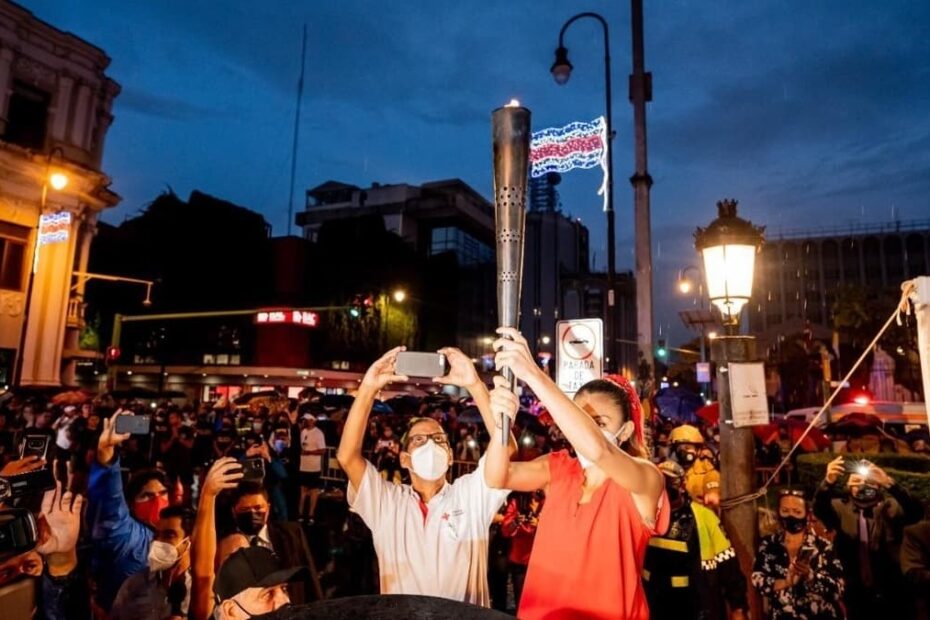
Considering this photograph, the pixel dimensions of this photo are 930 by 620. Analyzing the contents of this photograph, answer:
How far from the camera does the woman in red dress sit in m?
2.39

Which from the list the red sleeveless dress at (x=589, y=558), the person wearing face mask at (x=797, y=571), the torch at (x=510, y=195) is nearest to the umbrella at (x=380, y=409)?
the person wearing face mask at (x=797, y=571)

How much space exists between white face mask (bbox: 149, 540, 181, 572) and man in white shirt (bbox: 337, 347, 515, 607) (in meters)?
1.82

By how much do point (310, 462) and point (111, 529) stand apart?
296 inches

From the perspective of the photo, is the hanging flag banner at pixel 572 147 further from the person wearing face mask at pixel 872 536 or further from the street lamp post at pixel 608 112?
the person wearing face mask at pixel 872 536

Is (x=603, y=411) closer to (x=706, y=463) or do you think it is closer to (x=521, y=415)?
(x=706, y=463)

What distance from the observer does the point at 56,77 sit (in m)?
26.1

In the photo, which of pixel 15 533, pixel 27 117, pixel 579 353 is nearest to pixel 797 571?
pixel 579 353

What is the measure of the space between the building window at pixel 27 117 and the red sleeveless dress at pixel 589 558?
30.1 meters

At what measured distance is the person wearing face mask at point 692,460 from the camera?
741cm

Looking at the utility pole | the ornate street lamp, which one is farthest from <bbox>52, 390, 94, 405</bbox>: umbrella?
the ornate street lamp

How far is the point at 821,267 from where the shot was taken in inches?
3962

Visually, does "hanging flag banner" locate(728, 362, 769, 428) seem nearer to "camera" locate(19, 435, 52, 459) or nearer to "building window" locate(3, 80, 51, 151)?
"camera" locate(19, 435, 52, 459)

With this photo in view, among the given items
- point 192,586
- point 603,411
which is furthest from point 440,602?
point 192,586

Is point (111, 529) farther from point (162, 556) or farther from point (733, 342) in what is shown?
point (733, 342)
